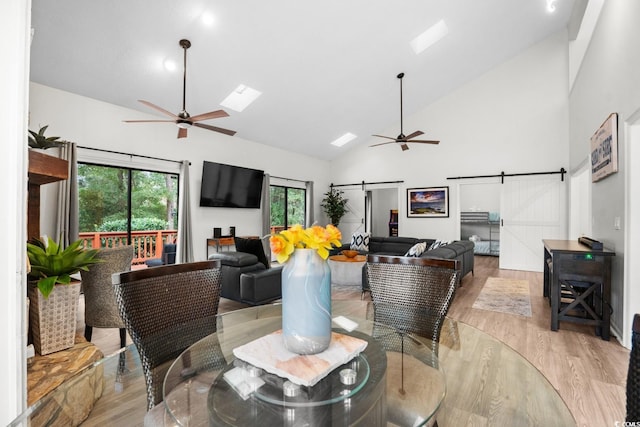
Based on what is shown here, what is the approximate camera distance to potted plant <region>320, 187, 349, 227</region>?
345 inches

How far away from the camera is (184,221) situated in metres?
5.48

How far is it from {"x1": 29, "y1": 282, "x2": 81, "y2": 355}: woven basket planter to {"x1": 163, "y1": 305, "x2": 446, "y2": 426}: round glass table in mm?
1097

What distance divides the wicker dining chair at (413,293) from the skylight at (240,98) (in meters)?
4.38

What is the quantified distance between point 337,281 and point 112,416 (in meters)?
3.89

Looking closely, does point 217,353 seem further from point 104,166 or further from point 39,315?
point 104,166

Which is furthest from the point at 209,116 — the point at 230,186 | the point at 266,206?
the point at 266,206

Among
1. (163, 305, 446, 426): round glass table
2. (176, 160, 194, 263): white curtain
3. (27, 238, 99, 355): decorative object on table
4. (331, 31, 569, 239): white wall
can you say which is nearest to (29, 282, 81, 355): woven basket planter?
(27, 238, 99, 355): decorative object on table

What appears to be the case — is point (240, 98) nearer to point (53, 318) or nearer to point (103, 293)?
point (103, 293)

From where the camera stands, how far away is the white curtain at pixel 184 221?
539cm

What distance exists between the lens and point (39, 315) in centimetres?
180

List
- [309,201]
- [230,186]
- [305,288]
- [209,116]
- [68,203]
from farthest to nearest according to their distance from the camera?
[309,201] < [230,186] < [68,203] < [209,116] < [305,288]

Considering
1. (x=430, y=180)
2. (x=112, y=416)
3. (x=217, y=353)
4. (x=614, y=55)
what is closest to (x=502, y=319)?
(x=614, y=55)

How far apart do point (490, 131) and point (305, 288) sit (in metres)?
7.35

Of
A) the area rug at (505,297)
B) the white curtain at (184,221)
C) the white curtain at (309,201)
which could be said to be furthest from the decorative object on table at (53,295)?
the white curtain at (309,201)
